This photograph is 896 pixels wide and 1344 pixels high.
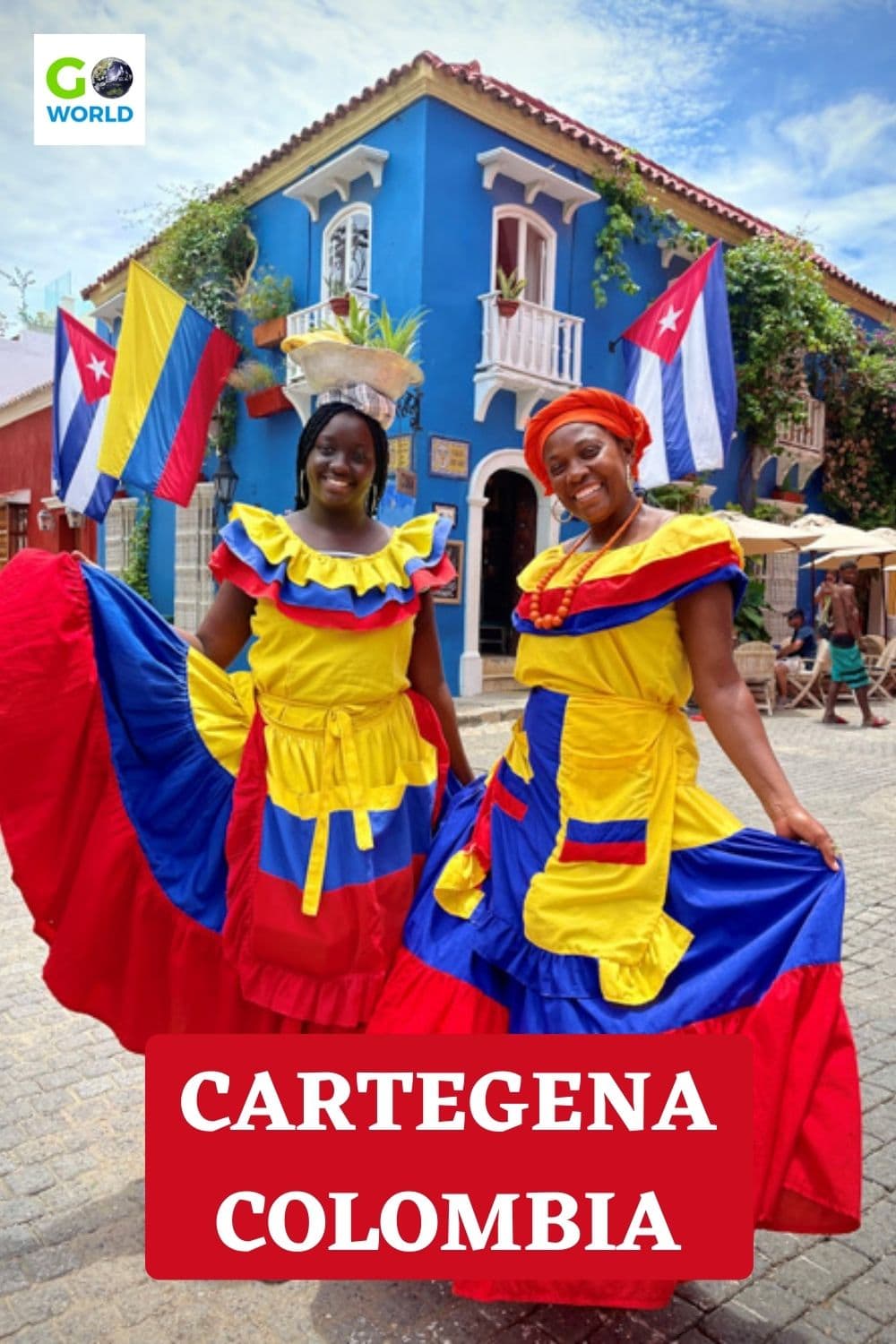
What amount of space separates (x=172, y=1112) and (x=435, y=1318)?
70 centimetres

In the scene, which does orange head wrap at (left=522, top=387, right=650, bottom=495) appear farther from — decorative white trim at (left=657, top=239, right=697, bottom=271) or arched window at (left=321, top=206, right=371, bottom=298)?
decorative white trim at (left=657, top=239, right=697, bottom=271)

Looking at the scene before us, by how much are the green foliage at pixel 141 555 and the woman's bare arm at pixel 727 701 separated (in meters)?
14.9

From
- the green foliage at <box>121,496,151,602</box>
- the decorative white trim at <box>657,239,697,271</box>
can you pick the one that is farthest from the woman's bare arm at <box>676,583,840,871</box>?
the green foliage at <box>121,496,151,602</box>

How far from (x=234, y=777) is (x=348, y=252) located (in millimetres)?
10988

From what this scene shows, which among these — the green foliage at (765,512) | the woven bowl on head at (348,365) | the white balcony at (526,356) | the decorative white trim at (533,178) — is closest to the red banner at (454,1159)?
the woven bowl on head at (348,365)

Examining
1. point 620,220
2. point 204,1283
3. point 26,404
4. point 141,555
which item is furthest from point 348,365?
point 26,404

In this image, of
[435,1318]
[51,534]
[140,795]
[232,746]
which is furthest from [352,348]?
[51,534]

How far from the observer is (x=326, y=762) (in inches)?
80.0

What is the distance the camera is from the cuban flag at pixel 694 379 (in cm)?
984

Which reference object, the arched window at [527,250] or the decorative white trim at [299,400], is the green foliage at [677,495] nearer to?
the arched window at [527,250]

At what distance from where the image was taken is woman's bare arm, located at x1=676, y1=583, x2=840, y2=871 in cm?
188

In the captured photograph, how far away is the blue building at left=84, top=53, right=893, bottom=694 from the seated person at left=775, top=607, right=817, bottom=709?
11.8 feet

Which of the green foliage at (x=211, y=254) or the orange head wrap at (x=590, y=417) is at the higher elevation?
the green foliage at (x=211, y=254)

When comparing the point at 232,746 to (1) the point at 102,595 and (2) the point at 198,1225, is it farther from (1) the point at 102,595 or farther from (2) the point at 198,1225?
(2) the point at 198,1225
